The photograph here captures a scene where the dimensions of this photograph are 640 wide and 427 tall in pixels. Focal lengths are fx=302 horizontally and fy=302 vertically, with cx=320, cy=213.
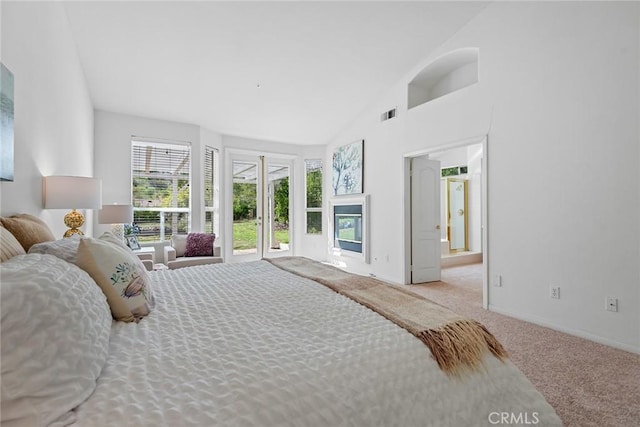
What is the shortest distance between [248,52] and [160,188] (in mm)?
2727

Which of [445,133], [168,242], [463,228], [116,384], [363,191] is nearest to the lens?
[116,384]

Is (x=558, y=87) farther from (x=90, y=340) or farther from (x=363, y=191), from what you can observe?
(x=90, y=340)

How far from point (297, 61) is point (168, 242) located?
11.2 feet

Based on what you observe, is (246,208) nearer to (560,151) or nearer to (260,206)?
(260,206)

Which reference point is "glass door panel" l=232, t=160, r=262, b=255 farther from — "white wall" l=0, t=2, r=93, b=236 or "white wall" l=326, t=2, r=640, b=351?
"white wall" l=326, t=2, r=640, b=351

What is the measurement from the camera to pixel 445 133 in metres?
3.95

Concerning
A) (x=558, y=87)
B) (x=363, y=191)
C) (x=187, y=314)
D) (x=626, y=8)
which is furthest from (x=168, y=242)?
(x=626, y=8)

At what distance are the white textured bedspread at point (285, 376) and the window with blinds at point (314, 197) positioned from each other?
514 cm

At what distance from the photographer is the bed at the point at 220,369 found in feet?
2.20

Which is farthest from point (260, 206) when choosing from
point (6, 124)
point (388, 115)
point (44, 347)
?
point (44, 347)

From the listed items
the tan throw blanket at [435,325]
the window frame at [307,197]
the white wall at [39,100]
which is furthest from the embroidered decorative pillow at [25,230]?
the window frame at [307,197]

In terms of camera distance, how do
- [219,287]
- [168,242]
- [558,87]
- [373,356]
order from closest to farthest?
[373,356], [219,287], [558,87], [168,242]

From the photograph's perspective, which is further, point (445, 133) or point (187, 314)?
point (445, 133)

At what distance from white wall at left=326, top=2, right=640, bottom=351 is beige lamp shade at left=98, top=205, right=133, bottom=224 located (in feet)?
14.0
